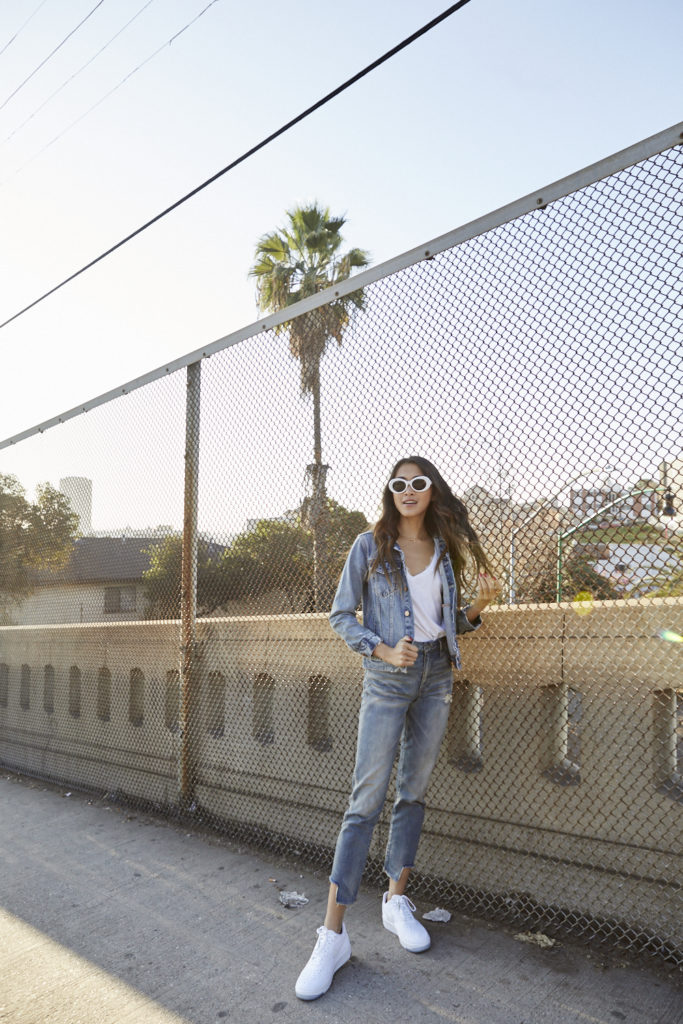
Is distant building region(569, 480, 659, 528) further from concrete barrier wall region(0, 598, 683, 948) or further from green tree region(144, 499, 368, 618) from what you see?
green tree region(144, 499, 368, 618)

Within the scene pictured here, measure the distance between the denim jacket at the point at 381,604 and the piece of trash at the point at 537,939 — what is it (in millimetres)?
1058

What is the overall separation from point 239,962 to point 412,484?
1.90 metres

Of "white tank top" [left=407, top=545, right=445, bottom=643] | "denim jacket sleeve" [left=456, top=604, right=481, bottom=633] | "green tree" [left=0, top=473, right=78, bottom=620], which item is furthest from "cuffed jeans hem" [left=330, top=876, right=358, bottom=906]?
"green tree" [left=0, top=473, right=78, bottom=620]

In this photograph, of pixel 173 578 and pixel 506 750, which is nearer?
pixel 506 750

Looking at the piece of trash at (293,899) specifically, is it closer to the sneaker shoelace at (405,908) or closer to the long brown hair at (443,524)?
the sneaker shoelace at (405,908)

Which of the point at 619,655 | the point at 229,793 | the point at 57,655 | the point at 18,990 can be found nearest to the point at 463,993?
the point at 619,655

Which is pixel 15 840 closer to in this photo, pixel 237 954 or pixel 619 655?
pixel 237 954

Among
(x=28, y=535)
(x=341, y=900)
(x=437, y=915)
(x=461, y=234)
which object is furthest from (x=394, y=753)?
(x=28, y=535)

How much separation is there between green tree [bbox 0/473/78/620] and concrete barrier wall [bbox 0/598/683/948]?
5.46 feet

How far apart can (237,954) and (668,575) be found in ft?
6.95

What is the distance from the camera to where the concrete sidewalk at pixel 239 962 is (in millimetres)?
2434

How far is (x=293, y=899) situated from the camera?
3.35 meters

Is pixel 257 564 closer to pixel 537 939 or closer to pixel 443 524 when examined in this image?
pixel 443 524

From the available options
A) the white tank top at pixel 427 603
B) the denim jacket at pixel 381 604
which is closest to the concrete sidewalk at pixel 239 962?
the denim jacket at pixel 381 604
